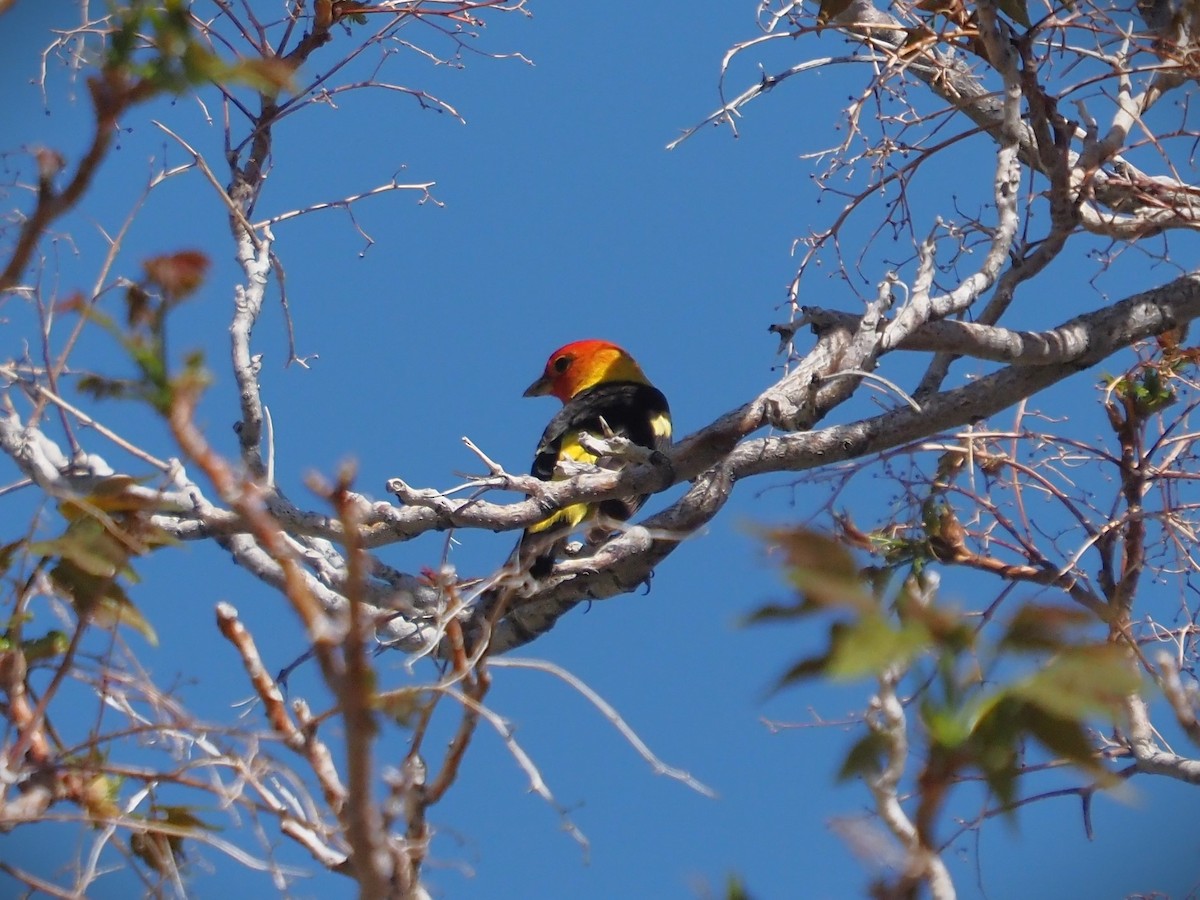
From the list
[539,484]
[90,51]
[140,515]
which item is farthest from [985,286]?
[90,51]

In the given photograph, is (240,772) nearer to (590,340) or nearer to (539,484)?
(539,484)

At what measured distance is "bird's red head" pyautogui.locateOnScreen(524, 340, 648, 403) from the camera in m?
8.41

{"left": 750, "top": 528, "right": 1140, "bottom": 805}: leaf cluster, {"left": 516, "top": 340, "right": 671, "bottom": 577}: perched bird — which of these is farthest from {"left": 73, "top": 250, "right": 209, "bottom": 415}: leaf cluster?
{"left": 516, "top": 340, "right": 671, "bottom": 577}: perched bird

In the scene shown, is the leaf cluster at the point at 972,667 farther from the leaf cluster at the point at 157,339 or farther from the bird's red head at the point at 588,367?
the bird's red head at the point at 588,367

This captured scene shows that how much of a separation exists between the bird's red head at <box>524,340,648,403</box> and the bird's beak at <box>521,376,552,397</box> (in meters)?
0.07

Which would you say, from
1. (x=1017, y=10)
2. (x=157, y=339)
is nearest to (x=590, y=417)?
(x=1017, y=10)

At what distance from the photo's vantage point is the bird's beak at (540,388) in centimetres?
880

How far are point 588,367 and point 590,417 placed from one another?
1852 millimetres

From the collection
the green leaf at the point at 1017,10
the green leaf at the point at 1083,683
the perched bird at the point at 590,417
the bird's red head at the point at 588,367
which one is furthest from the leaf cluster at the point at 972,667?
the bird's red head at the point at 588,367

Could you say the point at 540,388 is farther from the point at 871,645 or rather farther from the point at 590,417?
the point at 871,645

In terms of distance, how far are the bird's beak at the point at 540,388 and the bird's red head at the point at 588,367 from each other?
0.07 metres

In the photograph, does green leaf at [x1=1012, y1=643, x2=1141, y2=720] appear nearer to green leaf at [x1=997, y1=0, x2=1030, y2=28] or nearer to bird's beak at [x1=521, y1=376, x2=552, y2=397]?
green leaf at [x1=997, y1=0, x2=1030, y2=28]

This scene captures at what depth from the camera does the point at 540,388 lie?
8.82 meters

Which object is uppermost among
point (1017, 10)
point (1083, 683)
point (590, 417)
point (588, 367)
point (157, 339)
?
point (588, 367)
